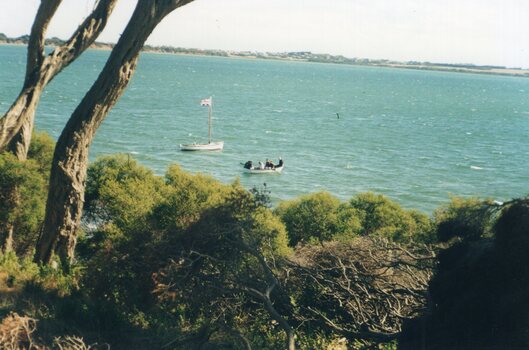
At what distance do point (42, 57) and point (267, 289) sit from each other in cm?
614

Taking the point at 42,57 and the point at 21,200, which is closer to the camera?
the point at 42,57

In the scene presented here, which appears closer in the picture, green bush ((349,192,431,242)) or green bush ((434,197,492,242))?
green bush ((434,197,492,242))

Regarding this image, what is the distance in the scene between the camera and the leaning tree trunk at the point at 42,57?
9.69m

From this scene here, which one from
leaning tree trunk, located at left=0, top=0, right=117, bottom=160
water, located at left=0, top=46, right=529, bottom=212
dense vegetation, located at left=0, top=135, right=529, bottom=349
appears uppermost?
leaning tree trunk, located at left=0, top=0, right=117, bottom=160

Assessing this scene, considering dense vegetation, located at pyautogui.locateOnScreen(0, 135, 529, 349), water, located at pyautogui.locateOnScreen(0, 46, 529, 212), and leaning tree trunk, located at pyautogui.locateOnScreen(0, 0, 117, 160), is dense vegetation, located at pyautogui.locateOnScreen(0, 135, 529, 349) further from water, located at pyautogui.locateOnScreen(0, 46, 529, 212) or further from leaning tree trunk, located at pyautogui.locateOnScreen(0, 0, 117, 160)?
water, located at pyautogui.locateOnScreen(0, 46, 529, 212)

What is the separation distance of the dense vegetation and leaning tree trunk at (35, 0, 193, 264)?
0.79 m

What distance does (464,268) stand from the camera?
7.21 meters

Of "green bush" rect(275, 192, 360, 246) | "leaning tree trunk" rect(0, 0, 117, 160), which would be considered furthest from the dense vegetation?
"green bush" rect(275, 192, 360, 246)

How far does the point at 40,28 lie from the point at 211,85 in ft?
400

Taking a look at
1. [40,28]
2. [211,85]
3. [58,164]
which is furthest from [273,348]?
[211,85]

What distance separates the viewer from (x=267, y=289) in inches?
315

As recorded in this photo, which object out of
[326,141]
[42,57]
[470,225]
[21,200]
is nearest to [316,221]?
[21,200]

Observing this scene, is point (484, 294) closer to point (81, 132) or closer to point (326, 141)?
point (81, 132)

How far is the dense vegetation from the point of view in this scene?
682cm
